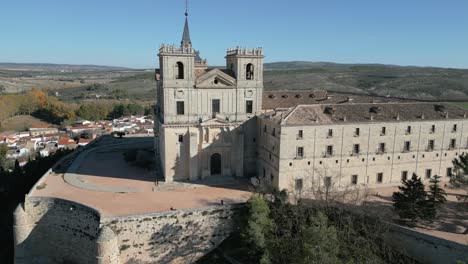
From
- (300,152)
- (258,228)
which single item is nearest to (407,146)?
(300,152)

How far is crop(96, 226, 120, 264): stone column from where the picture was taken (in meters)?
26.8

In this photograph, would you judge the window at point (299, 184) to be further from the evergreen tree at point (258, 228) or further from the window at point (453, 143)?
the window at point (453, 143)

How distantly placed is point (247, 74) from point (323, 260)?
23.2 metres

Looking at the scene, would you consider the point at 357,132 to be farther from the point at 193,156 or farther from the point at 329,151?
the point at 193,156

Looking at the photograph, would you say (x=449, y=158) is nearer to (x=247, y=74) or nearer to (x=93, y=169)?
(x=247, y=74)

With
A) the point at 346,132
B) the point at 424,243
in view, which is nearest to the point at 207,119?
the point at 346,132

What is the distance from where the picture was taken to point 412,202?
91.9 feet

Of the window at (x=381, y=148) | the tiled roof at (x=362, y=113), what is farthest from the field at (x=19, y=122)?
the window at (x=381, y=148)

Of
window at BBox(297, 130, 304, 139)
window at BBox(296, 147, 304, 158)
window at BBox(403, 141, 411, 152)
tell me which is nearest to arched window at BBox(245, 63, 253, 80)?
window at BBox(297, 130, 304, 139)

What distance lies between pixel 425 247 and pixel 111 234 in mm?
23622

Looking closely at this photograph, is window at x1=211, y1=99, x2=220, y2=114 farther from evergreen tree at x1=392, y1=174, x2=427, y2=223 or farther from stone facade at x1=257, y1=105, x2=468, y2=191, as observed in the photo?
evergreen tree at x1=392, y1=174, x2=427, y2=223

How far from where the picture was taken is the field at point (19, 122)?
100944mm

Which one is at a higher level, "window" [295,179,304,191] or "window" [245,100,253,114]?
"window" [245,100,253,114]

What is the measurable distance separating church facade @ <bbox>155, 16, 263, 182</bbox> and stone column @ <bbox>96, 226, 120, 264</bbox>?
10.8m
